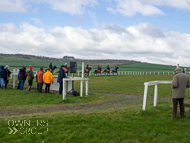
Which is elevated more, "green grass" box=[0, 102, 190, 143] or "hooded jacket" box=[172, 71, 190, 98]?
"hooded jacket" box=[172, 71, 190, 98]

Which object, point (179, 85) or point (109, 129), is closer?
point (109, 129)

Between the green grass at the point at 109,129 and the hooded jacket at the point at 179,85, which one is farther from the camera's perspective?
the hooded jacket at the point at 179,85

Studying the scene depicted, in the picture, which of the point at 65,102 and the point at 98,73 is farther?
the point at 98,73

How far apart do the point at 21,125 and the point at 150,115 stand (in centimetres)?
421

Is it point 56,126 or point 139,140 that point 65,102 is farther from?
point 139,140

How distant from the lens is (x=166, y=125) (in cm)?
566

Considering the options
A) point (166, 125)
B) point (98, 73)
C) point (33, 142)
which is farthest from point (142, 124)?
point (98, 73)

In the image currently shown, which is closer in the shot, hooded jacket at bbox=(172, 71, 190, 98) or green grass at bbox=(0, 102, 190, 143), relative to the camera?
green grass at bbox=(0, 102, 190, 143)

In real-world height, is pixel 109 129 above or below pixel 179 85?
below

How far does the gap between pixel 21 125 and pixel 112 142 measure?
100 inches

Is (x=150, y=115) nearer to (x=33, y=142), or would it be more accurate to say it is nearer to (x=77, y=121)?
(x=77, y=121)

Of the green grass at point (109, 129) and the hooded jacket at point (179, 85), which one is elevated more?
the hooded jacket at point (179, 85)

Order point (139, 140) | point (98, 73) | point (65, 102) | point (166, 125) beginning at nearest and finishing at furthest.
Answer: point (139, 140), point (166, 125), point (65, 102), point (98, 73)

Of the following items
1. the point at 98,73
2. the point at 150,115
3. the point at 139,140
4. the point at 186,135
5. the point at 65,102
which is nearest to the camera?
the point at 139,140
